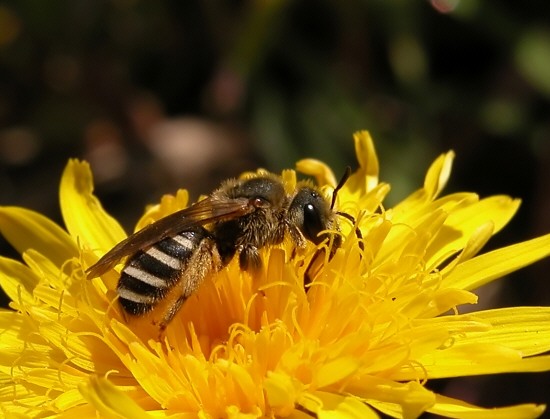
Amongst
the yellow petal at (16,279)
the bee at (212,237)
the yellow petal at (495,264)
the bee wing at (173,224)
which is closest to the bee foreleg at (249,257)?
the bee at (212,237)

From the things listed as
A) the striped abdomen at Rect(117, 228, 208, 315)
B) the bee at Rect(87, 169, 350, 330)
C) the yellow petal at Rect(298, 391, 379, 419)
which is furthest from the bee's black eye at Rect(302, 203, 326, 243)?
the yellow petal at Rect(298, 391, 379, 419)

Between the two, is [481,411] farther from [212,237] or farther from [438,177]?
[438,177]

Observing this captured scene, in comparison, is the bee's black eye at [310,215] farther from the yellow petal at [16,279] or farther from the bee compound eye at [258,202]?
the yellow petal at [16,279]

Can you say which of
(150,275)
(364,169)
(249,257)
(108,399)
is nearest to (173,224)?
(150,275)

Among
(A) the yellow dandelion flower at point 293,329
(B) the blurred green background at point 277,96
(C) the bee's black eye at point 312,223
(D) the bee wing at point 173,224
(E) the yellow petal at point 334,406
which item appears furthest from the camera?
(B) the blurred green background at point 277,96

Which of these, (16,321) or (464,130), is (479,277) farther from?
(464,130)
